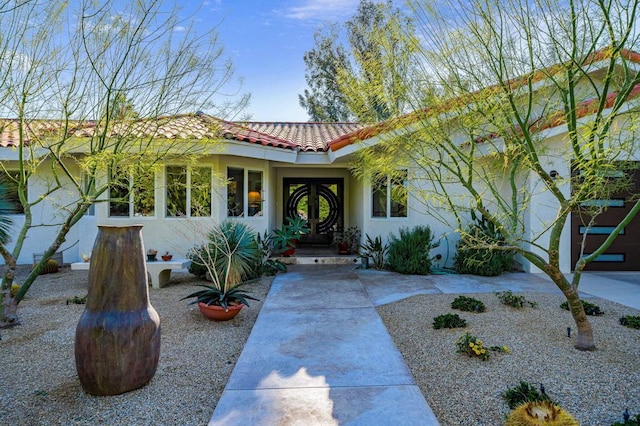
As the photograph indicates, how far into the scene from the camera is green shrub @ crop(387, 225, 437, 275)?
33.6 ft

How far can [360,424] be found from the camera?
3.36 m

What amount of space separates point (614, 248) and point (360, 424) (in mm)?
10420

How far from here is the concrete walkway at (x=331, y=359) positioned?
3564 mm

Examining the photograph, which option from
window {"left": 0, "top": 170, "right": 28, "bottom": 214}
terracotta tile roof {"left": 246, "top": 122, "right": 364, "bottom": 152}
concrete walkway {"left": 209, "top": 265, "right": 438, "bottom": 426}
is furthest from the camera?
terracotta tile roof {"left": 246, "top": 122, "right": 364, "bottom": 152}

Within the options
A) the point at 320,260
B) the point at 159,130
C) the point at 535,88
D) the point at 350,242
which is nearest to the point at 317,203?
the point at 350,242

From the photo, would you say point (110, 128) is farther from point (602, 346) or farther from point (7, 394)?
point (602, 346)

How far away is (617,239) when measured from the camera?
10.3 m

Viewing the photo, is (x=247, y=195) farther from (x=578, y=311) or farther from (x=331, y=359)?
(x=578, y=311)

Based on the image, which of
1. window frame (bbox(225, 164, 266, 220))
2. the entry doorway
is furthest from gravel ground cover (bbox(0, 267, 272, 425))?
the entry doorway

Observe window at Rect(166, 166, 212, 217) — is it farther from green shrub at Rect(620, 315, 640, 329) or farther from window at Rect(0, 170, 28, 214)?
green shrub at Rect(620, 315, 640, 329)

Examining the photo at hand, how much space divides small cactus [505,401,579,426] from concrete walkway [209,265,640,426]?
0.77 meters

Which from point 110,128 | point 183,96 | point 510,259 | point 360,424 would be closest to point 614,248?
point 510,259

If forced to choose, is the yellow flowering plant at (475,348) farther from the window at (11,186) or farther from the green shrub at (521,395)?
the window at (11,186)

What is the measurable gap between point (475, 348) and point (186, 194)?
8628 mm
